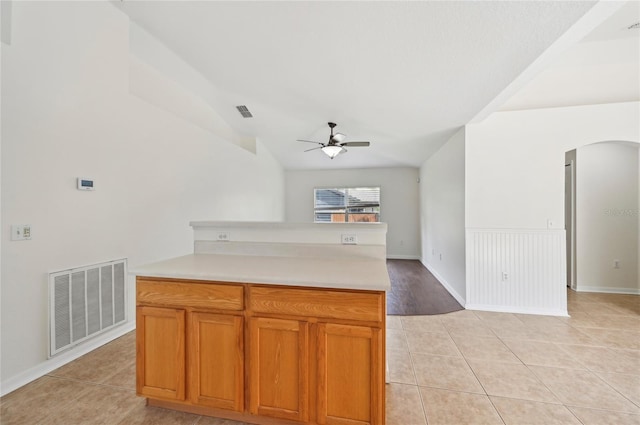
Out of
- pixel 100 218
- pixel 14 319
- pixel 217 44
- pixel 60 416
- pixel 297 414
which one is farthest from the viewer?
pixel 217 44

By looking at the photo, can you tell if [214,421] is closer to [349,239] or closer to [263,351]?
[263,351]

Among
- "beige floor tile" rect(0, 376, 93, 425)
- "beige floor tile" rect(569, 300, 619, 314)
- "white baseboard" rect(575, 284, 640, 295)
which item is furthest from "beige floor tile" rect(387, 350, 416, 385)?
"white baseboard" rect(575, 284, 640, 295)

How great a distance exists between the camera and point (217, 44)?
2727 millimetres

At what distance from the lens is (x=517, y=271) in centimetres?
320

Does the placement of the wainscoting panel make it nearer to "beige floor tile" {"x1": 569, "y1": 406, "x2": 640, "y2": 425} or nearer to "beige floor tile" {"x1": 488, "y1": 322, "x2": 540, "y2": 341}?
"beige floor tile" {"x1": 488, "y1": 322, "x2": 540, "y2": 341}

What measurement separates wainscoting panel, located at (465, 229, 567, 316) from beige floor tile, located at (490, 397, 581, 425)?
5.55 feet

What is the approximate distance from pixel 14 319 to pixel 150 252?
122cm

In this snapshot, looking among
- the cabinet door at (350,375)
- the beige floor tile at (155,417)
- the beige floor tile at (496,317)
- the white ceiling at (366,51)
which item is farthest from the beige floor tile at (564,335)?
the beige floor tile at (155,417)

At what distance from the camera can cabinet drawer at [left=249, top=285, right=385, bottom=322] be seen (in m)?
1.29

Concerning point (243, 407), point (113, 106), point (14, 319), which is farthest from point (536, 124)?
point (14, 319)

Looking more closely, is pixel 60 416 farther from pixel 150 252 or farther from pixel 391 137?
pixel 391 137

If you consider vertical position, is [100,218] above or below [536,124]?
below

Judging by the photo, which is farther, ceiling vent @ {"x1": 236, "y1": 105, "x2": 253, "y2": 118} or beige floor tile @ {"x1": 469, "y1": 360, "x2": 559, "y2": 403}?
ceiling vent @ {"x1": 236, "y1": 105, "x2": 253, "y2": 118}

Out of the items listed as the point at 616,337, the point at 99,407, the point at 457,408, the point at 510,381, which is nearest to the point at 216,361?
the point at 99,407
